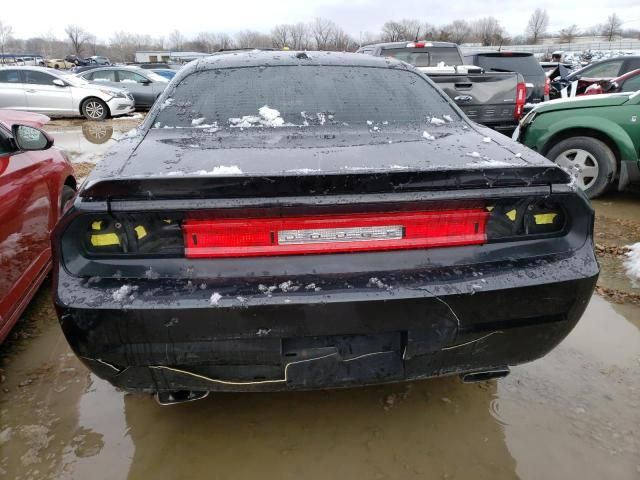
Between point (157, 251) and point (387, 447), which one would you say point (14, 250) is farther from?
point (387, 447)

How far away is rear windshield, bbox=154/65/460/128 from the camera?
103 inches

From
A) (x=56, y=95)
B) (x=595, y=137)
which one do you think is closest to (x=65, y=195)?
(x=595, y=137)

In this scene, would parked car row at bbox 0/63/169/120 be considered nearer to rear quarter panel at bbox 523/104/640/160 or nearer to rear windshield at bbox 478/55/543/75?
rear windshield at bbox 478/55/543/75

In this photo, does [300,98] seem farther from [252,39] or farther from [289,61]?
[252,39]

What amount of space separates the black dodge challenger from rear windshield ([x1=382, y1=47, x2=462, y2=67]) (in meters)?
7.80

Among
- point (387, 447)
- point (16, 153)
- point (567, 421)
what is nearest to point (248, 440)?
point (387, 447)

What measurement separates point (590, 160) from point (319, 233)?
504 cm

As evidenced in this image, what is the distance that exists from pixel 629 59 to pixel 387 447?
11.7m

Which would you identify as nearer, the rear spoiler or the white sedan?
the rear spoiler

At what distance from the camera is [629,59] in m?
10.6

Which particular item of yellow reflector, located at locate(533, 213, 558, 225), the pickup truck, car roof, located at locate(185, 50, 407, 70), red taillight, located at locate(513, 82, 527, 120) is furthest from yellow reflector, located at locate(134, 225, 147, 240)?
red taillight, located at locate(513, 82, 527, 120)

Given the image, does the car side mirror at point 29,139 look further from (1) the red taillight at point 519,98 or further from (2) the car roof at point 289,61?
(1) the red taillight at point 519,98

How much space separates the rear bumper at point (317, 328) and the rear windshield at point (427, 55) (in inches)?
317

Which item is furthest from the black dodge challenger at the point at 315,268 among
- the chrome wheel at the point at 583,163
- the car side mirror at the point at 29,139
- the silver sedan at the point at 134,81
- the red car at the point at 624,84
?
the silver sedan at the point at 134,81
